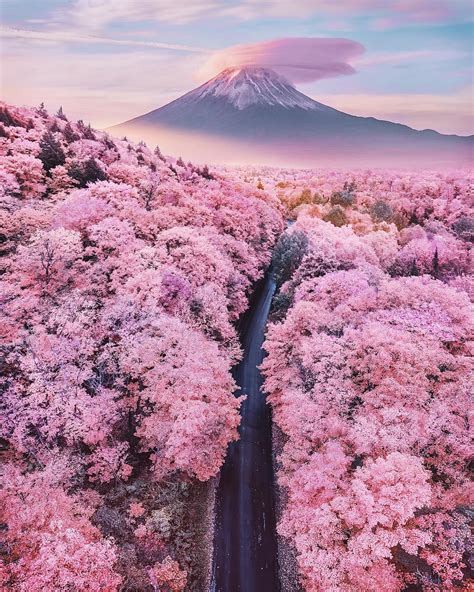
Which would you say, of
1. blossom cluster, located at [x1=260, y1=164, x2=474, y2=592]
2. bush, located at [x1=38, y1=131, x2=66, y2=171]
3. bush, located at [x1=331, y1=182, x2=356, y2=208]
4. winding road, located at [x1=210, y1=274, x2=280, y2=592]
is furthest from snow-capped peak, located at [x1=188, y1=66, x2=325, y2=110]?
winding road, located at [x1=210, y1=274, x2=280, y2=592]

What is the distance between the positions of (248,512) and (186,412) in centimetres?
810

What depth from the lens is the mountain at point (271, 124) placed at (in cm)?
14488

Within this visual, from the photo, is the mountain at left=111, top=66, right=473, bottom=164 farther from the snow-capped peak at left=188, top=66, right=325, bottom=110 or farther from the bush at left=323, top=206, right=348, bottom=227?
the bush at left=323, top=206, right=348, bottom=227

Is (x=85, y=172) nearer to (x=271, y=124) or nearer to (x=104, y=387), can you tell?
(x=104, y=387)

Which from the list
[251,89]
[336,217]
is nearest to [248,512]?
[336,217]

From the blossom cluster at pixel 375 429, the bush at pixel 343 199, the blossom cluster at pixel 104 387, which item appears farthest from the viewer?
the bush at pixel 343 199

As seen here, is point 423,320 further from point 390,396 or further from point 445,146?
point 445,146

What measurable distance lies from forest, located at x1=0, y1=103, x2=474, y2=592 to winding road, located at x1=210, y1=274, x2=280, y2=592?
0.85 metres

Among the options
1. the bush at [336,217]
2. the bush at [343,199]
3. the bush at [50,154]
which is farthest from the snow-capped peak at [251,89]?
the bush at [50,154]

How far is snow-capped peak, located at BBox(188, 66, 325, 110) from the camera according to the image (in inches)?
6117

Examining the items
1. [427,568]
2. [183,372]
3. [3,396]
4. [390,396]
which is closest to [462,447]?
[390,396]

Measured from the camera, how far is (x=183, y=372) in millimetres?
22484

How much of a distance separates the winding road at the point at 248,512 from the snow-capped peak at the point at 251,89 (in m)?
151

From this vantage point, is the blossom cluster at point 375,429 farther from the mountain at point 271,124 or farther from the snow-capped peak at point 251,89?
the snow-capped peak at point 251,89
